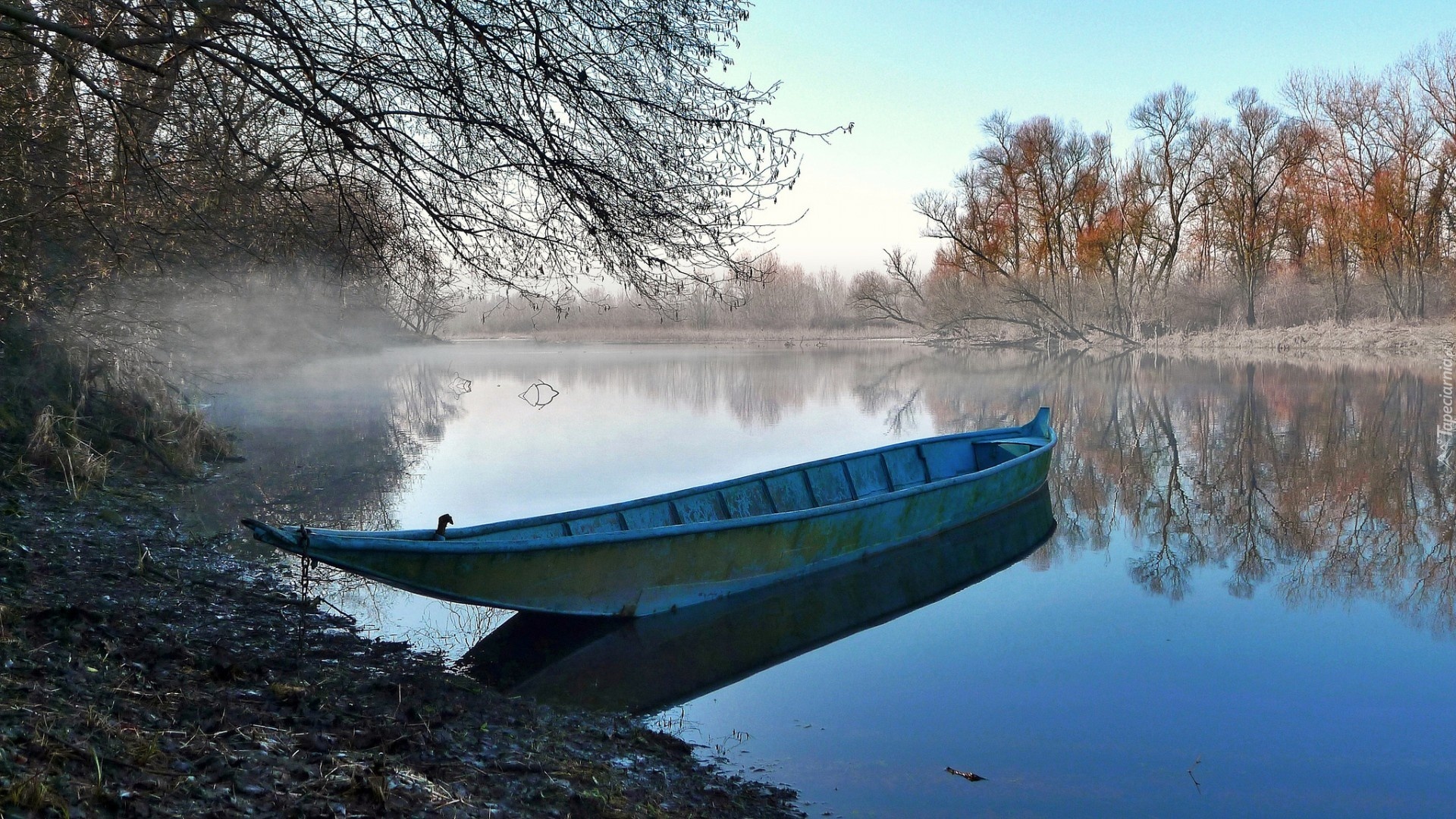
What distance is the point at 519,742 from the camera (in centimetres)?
440

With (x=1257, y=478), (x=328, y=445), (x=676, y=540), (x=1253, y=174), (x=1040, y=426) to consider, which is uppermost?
(x=1253, y=174)

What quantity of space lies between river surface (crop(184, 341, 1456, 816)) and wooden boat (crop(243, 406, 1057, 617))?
0.26 m

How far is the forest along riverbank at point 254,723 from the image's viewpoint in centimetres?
301

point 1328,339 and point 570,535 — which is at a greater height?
point 1328,339

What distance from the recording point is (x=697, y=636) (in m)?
6.84

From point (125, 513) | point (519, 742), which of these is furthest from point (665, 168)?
point (125, 513)

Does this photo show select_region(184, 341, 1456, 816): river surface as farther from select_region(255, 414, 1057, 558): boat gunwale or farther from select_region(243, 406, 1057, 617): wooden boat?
select_region(255, 414, 1057, 558): boat gunwale

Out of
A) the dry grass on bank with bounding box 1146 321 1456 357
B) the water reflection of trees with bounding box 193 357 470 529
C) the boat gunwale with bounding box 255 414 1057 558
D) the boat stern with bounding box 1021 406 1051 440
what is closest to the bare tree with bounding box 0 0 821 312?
the boat gunwale with bounding box 255 414 1057 558

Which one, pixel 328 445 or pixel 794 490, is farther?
pixel 328 445

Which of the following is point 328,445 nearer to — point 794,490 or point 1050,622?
point 794,490

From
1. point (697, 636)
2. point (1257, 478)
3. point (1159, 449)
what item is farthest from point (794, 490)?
point (1159, 449)

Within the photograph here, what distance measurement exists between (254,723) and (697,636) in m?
3.53

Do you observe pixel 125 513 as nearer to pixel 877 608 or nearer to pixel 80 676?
pixel 80 676

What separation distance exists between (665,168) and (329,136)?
175 centimetres
